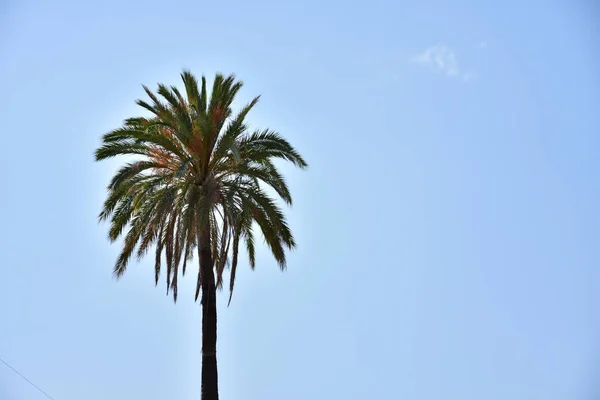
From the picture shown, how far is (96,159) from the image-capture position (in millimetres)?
25500

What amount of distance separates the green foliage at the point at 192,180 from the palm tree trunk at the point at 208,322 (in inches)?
18.4

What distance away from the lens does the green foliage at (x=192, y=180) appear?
25141 mm

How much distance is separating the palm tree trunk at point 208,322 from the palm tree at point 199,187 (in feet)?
0.10

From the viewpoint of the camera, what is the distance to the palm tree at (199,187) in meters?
25.1

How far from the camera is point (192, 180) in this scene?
25516 millimetres

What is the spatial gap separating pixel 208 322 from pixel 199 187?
428 cm

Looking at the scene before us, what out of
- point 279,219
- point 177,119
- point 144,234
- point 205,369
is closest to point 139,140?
point 177,119

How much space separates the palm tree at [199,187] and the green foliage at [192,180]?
32 mm

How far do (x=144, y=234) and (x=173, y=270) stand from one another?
1.93 m

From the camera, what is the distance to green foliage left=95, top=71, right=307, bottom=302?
25.1 metres

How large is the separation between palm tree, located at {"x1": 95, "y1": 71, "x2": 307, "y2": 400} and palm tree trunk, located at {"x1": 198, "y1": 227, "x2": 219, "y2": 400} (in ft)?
0.10

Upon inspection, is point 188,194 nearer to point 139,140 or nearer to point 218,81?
point 139,140

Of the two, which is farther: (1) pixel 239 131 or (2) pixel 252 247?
(2) pixel 252 247

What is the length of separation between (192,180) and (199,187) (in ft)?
1.23
